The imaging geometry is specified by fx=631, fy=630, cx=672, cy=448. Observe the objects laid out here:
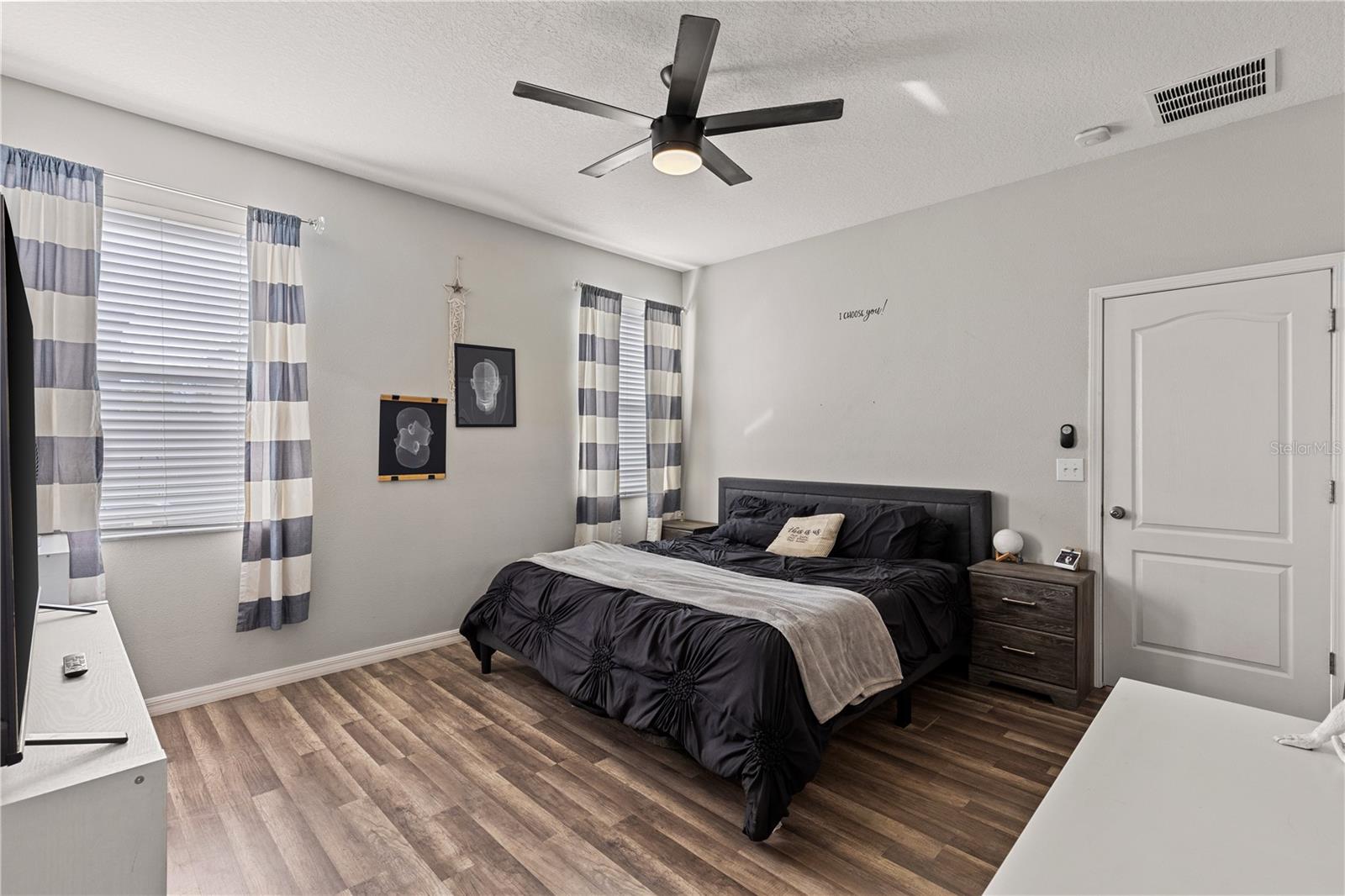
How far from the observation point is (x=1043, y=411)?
367 cm

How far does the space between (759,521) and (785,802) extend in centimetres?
244

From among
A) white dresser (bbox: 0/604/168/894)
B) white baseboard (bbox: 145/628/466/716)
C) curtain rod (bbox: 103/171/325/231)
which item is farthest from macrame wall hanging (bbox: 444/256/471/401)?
white dresser (bbox: 0/604/168/894)

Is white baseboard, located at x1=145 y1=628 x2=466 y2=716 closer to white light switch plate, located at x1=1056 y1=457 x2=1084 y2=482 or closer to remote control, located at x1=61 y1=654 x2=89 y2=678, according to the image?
remote control, located at x1=61 y1=654 x2=89 y2=678

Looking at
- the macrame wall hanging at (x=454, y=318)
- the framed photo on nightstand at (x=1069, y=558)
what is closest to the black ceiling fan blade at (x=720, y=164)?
the macrame wall hanging at (x=454, y=318)

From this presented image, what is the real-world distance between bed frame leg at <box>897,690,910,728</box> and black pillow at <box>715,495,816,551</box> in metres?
1.46

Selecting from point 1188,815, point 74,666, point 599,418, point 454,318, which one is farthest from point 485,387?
point 1188,815

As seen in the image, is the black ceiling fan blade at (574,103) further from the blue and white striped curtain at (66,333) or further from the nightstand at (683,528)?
the nightstand at (683,528)

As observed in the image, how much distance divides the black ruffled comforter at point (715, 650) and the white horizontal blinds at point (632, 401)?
1559mm

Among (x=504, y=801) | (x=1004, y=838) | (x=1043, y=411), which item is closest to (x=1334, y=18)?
(x=1043, y=411)

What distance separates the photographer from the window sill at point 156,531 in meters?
2.96

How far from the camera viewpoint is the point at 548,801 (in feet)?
7.72

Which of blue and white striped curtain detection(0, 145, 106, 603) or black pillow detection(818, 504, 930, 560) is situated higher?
blue and white striped curtain detection(0, 145, 106, 603)

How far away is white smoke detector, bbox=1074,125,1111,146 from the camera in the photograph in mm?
3102

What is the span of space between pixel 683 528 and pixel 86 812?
4.15 m
